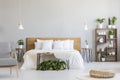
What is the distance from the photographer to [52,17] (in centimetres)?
1033

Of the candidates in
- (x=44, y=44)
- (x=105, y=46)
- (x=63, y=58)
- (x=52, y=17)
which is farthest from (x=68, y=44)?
(x=105, y=46)

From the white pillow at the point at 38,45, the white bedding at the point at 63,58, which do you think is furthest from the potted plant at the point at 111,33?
the white pillow at the point at 38,45

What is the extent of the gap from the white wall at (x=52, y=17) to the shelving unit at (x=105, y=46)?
473mm

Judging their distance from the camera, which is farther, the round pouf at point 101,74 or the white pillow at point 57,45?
the white pillow at point 57,45

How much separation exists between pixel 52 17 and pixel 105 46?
2.47 meters

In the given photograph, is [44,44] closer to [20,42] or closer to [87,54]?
[20,42]

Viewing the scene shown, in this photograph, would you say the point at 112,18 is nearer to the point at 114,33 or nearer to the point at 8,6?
the point at 114,33

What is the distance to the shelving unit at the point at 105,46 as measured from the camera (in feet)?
33.8

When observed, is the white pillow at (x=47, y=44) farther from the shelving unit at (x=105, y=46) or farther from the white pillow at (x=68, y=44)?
the shelving unit at (x=105, y=46)

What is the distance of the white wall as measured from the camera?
33.7ft

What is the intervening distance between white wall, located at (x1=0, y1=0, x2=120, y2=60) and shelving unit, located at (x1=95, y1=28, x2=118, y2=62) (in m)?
0.47

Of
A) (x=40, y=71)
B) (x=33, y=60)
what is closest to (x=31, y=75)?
(x=40, y=71)

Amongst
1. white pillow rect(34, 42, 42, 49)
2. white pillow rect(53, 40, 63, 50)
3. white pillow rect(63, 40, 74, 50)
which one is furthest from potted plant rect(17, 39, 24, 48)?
white pillow rect(63, 40, 74, 50)

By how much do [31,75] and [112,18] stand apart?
15.9 ft
